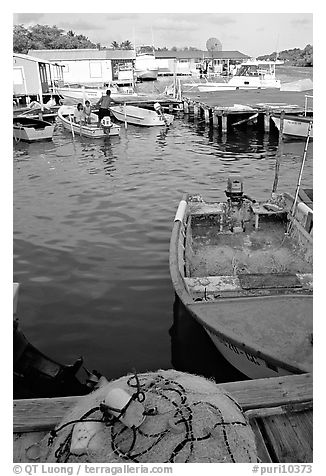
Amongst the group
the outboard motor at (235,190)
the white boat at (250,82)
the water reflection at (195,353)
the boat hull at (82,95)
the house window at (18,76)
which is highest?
the white boat at (250,82)

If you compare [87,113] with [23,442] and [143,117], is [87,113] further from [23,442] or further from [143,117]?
[23,442]

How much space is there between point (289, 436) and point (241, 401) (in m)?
0.47

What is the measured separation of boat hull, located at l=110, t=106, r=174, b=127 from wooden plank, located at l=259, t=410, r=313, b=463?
2547cm

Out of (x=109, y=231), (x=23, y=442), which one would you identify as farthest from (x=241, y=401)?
(x=109, y=231)

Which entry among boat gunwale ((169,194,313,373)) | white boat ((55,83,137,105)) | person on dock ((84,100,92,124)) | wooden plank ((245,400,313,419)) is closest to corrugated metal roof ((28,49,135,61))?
white boat ((55,83,137,105))

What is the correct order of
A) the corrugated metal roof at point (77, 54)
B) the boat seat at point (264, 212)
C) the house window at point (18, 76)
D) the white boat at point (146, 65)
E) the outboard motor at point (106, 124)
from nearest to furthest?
the boat seat at point (264, 212) → the outboard motor at point (106, 124) → the house window at point (18, 76) → the corrugated metal roof at point (77, 54) → the white boat at point (146, 65)

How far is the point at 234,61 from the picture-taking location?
83.4 metres

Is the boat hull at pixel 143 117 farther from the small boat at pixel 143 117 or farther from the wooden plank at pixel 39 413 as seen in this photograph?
the wooden plank at pixel 39 413

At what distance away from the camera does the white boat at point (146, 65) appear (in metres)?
58.2

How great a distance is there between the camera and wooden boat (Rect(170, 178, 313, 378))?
455cm

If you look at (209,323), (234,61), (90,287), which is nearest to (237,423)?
(209,323)

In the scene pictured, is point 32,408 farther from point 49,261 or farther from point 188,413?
point 49,261

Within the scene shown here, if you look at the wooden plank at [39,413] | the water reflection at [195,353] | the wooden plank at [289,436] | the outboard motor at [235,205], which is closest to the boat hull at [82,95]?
the outboard motor at [235,205]

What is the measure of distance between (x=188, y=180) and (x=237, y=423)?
46.9 ft
